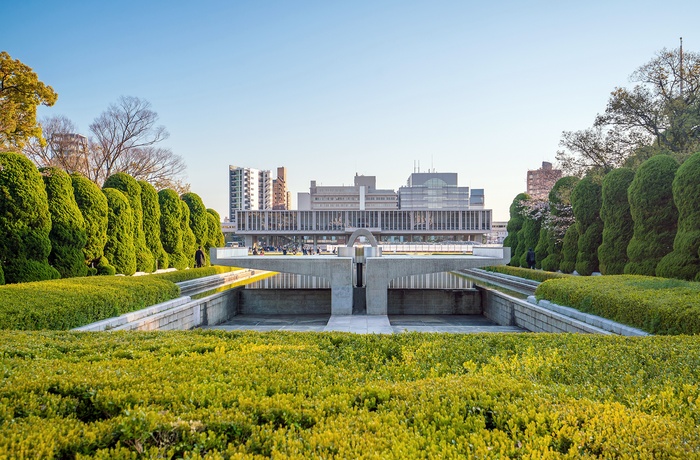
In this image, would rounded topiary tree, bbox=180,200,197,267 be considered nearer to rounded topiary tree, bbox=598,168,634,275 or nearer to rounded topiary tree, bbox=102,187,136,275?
rounded topiary tree, bbox=102,187,136,275

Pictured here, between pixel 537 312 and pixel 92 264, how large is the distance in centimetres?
1631

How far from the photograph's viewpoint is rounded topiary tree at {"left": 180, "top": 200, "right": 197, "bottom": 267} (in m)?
24.2

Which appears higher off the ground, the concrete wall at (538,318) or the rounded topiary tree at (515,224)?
the rounded topiary tree at (515,224)

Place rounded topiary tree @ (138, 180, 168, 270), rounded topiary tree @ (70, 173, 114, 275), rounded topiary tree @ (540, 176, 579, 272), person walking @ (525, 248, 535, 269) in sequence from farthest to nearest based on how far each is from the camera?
person walking @ (525, 248, 535, 269) < rounded topiary tree @ (540, 176, 579, 272) < rounded topiary tree @ (138, 180, 168, 270) < rounded topiary tree @ (70, 173, 114, 275)

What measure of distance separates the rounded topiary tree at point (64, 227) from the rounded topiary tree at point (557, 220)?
2114 cm

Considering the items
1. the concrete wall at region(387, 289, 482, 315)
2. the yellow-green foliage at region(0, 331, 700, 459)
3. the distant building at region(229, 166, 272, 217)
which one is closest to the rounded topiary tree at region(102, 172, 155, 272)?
the concrete wall at region(387, 289, 482, 315)

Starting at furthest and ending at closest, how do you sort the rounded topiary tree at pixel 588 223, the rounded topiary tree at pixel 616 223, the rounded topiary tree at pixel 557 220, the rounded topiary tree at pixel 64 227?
1. the rounded topiary tree at pixel 557 220
2. the rounded topiary tree at pixel 588 223
3. the rounded topiary tree at pixel 616 223
4. the rounded topiary tree at pixel 64 227

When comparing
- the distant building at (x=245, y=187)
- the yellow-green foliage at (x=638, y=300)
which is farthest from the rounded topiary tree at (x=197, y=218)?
the distant building at (x=245, y=187)

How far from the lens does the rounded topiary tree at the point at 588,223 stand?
61.7 feet

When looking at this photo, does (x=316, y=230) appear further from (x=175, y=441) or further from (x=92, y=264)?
(x=175, y=441)

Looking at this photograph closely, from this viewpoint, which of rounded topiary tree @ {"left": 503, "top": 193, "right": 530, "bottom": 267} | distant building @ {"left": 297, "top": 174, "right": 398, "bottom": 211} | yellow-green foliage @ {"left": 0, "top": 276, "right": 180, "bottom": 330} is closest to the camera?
yellow-green foliage @ {"left": 0, "top": 276, "right": 180, "bottom": 330}

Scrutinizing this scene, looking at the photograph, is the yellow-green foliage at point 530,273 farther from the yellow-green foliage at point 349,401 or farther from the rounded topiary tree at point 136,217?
the rounded topiary tree at point 136,217

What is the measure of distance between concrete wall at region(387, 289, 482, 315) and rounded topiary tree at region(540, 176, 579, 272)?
5.10 metres

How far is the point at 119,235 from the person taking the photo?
716 inches
